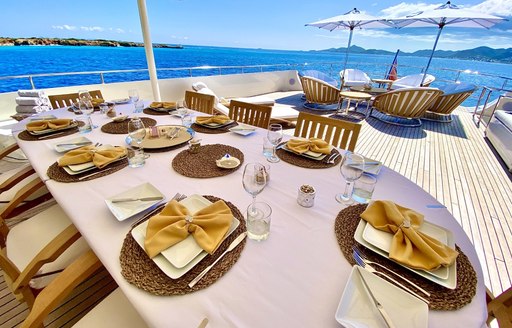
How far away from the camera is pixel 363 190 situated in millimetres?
982

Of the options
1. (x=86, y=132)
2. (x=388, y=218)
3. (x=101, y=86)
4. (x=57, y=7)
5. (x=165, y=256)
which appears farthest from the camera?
(x=57, y=7)

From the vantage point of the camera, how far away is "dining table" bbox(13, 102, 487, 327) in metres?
0.54

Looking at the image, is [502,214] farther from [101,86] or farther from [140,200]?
[101,86]

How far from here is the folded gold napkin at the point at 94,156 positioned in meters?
1.12

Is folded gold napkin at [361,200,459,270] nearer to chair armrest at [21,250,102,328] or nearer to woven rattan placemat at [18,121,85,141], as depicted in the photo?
chair armrest at [21,250,102,328]

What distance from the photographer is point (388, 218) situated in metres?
0.77

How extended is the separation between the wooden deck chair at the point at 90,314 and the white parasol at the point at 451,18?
257 inches

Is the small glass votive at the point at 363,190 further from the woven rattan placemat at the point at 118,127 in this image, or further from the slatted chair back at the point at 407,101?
the slatted chair back at the point at 407,101

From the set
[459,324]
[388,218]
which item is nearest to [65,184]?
[388,218]

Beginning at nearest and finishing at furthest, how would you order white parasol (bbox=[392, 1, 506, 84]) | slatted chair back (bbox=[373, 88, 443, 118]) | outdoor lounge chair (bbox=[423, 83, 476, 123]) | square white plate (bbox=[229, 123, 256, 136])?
square white plate (bbox=[229, 123, 256, 136]) → slatted chair back (bbox=[373, 88, 443, 118]) → white parasol (bbox=[392, 1, 506, 84]) → outdoor lounge chair (bbox=[423, 83, 476, 123])

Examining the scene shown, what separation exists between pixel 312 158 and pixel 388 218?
568 mm

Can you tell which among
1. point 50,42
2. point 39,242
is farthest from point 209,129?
point 50,42

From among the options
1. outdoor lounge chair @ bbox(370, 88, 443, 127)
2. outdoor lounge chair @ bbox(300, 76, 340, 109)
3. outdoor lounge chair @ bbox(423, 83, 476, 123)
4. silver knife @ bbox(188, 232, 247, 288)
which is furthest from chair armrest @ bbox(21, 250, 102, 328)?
outdoor lounge chair @ bbox(423, 83, 476, 123)

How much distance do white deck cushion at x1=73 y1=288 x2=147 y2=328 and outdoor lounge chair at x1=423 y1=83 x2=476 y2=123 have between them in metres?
5.97
